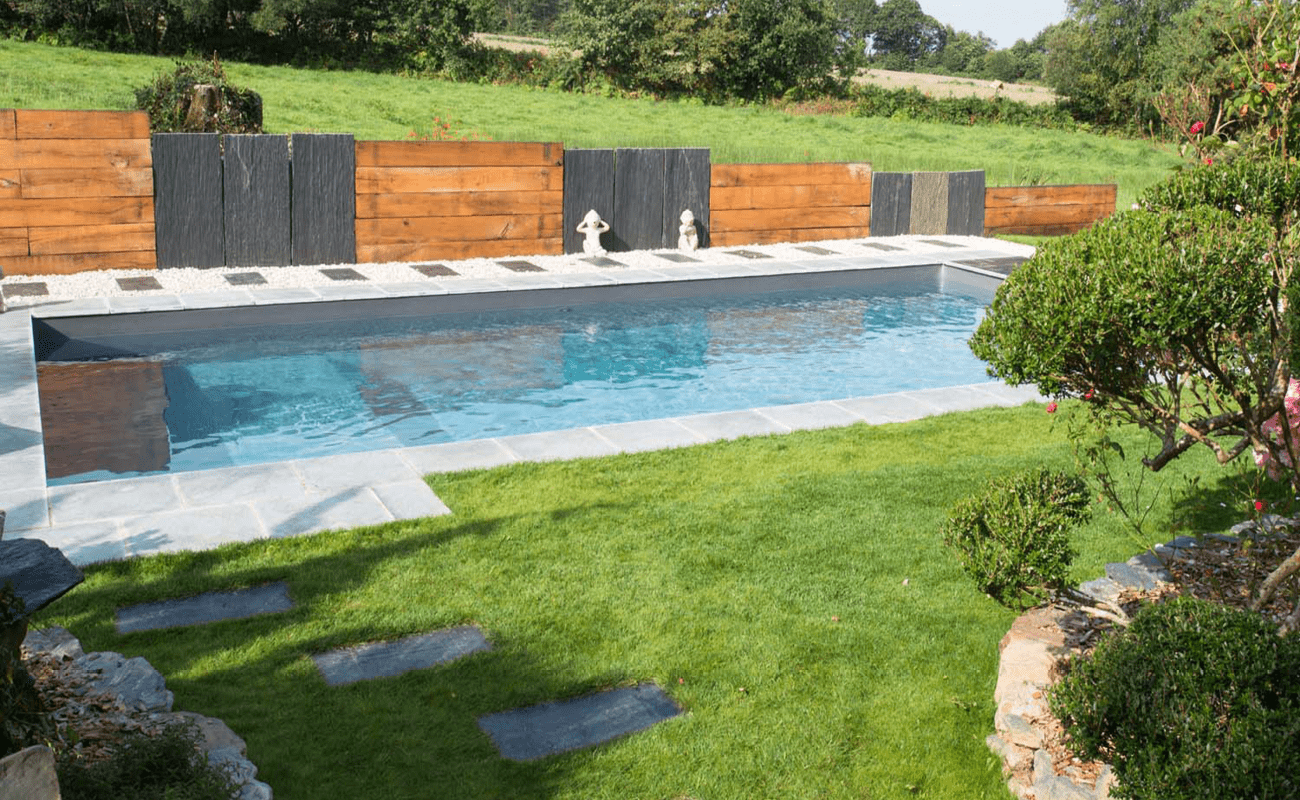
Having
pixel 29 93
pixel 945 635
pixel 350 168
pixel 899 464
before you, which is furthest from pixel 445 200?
pixel 29 93

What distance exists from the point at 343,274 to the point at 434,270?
0.97 meters

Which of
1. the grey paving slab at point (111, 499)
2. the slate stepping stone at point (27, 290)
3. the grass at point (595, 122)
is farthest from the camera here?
the grass at point (595, 122)

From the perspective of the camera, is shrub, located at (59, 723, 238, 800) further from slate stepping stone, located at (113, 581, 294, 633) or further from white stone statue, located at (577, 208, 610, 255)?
white stone statue, located at (577, 208, 610, 255)

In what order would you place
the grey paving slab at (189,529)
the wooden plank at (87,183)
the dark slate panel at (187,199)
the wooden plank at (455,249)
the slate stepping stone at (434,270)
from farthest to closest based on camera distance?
the wooden plank at (455,249), the slate stepping stone at (434,270), the dark slate panel at (187,199), the wooden plank at (87,183), the grey paving slab at (189,529)

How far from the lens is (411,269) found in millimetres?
12523

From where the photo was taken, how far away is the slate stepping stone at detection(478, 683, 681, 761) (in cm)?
370

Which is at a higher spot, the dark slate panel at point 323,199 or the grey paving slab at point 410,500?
the dark slate panel at point 323,199

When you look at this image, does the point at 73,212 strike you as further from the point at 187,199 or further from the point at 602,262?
the point at 602,262

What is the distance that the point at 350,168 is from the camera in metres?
12.6

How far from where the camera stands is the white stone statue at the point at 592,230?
13812 mm

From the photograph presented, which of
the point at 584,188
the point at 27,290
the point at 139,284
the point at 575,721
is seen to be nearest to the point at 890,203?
the point at 584,188

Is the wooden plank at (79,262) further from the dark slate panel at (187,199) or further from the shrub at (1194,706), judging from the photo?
the shrub at (1194,706)

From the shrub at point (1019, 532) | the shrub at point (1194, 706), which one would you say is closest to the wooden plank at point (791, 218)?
the shrub at point (1019, 532)

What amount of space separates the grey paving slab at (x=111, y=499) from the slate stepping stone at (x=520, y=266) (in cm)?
707
